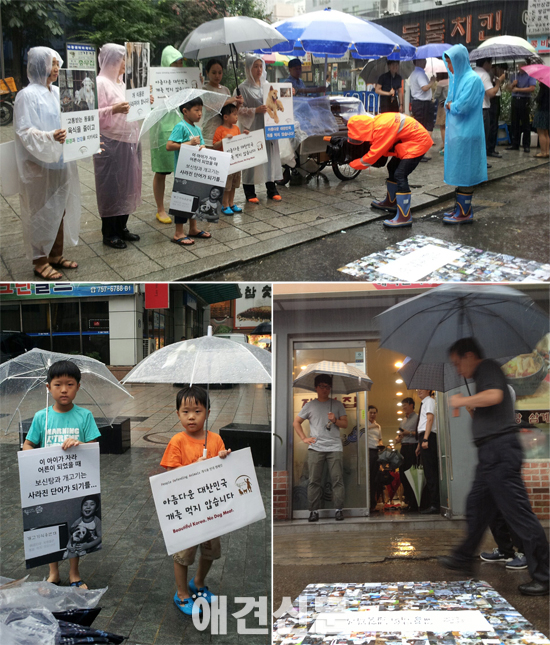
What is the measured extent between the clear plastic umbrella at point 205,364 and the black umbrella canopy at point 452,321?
734 mm

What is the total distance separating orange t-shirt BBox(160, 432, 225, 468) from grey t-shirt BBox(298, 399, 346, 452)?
2.04 ft

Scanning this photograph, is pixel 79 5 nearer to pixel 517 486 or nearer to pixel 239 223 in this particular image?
pixel 239 223

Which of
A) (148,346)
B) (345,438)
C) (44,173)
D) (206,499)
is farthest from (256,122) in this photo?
(206,499)

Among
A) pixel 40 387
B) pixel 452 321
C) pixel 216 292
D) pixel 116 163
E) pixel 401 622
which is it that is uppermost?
pixel 116 163

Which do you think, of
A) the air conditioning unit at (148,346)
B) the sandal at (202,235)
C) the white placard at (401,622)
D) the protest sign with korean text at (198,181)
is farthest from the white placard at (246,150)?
the white placard at (401,622)

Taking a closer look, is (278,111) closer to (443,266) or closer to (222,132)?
(222,132)

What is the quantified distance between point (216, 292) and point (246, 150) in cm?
174

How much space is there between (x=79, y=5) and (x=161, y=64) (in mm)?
606

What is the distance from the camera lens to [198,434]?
288 cm

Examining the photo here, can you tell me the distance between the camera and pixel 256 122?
491cm

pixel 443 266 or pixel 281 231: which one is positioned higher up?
pixel 281 231

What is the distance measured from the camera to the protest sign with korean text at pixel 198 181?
157 inches

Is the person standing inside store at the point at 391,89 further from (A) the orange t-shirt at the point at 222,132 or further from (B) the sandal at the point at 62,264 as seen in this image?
(B) the sandal at the point at 62,264

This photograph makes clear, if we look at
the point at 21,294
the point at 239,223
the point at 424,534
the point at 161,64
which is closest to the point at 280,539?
the point at 424,534
